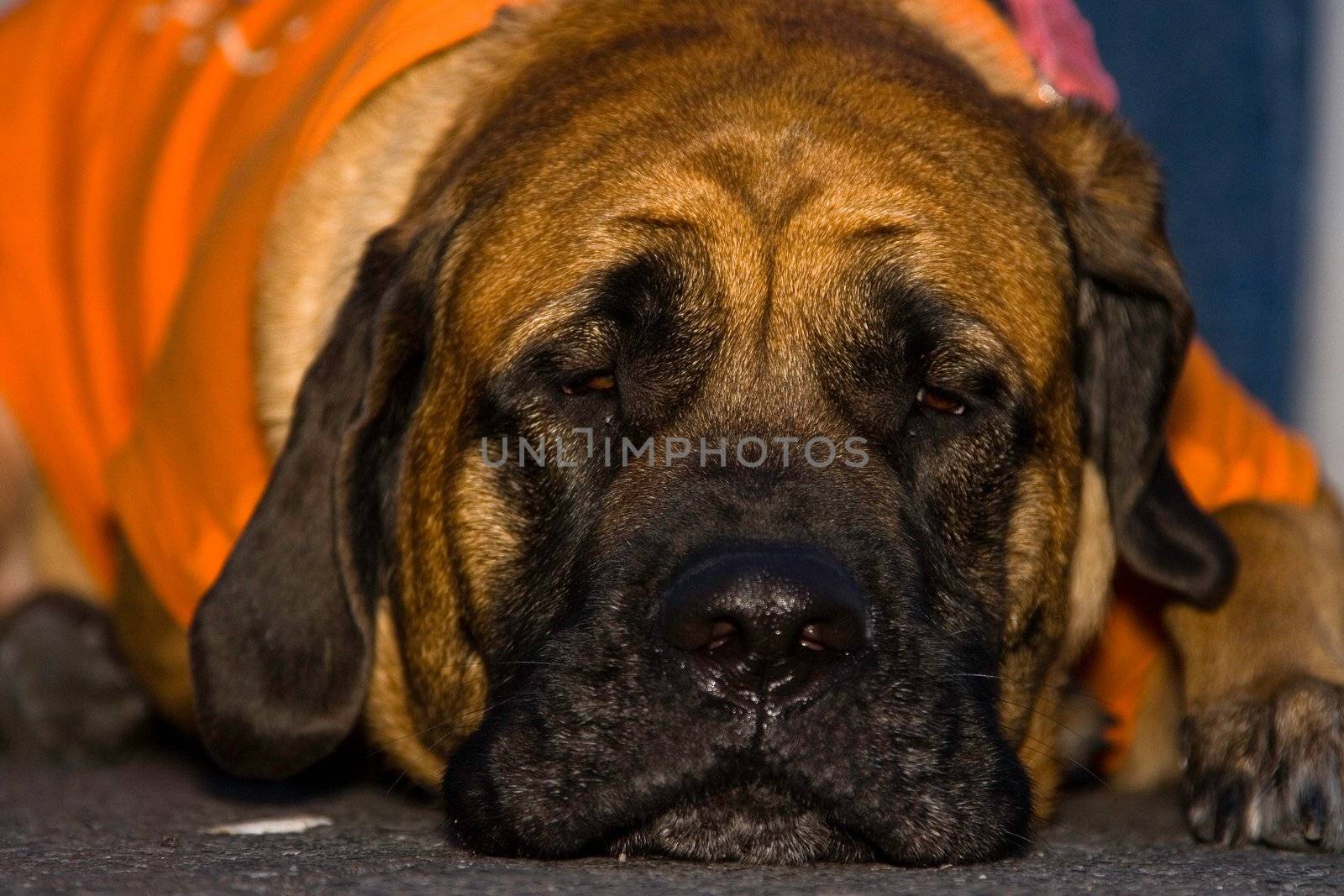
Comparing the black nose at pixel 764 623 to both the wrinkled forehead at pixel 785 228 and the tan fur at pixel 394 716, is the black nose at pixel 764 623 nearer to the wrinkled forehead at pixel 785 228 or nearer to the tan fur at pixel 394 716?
the wrinkled forehead at pixel 785 228

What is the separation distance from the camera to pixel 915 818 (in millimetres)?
2906

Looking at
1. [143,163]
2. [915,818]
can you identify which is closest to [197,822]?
[915,818]

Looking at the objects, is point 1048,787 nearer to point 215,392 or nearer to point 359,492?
point 359,492

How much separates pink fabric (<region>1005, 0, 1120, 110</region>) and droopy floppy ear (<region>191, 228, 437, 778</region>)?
1750mm

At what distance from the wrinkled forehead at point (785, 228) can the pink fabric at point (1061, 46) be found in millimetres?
990

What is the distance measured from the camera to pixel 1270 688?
12.0ft

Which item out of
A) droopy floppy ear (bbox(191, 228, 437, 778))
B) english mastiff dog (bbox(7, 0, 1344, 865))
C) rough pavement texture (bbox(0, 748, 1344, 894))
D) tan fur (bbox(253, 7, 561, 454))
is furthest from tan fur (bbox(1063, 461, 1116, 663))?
tan fur (bbox(253, 7, 561, 454))

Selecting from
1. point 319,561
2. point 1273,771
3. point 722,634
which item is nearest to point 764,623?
point 722,634

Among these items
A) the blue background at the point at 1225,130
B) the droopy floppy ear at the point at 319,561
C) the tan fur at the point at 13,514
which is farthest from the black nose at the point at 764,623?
the blue background at the point at 1225,130

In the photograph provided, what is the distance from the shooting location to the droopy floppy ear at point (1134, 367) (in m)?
3.72

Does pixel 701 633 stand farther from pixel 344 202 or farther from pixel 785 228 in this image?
pixel 344 202

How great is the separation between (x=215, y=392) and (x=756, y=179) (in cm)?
143

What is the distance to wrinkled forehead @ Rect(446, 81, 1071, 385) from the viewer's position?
10.7ft

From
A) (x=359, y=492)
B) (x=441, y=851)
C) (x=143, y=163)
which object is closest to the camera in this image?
(x=441, y=851)
